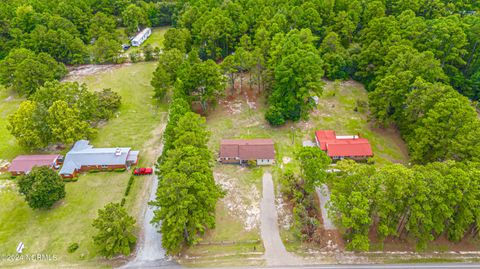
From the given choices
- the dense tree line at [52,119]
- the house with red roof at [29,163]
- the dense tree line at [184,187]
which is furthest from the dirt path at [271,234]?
the house with red roof at [29,163]

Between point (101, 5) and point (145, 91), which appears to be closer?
point (145, 91)

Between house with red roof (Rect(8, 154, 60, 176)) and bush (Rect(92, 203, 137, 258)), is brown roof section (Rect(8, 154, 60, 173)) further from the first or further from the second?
bush (Rect(92, 203, 137, 258))

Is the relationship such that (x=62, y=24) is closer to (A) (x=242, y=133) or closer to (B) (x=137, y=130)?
(B) (x=137, y=130)

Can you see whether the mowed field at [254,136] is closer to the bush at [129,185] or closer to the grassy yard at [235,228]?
the grassy yard at [235,228]

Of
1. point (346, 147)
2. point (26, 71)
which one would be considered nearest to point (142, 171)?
point (346, 147)

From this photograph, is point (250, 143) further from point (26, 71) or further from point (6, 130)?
point (26, 71)

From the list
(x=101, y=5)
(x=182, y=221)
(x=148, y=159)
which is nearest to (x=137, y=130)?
(x=148, y=159)
